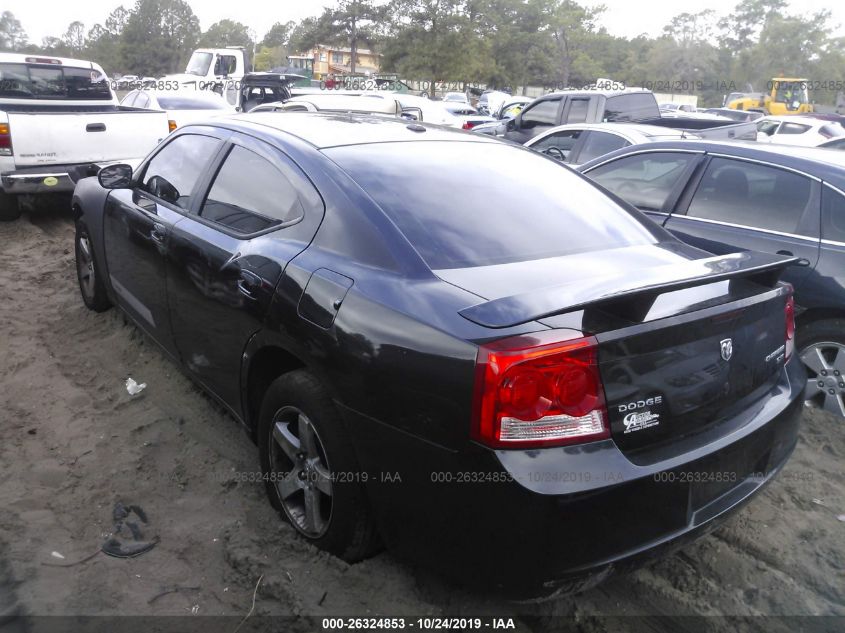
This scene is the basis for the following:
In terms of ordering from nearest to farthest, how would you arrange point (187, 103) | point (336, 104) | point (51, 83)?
point (51, 83) → point (336, 104) → point (187, 103)

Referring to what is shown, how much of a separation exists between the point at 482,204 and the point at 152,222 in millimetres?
1932

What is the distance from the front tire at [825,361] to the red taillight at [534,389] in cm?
253

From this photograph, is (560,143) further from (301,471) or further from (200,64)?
(200,64)

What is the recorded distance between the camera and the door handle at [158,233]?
372 cm

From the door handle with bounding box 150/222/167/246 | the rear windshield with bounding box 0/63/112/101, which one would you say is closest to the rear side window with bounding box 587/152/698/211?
the door handle with bounding box 150/222/167/246

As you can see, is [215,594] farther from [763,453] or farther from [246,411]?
[763,453]

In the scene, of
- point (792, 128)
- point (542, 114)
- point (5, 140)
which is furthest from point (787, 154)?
point (792, 128)

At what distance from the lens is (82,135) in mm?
7773

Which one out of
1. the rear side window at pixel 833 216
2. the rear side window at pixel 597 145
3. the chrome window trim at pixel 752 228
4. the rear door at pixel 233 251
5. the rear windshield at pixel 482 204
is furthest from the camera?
the rear side window at pixel 597 145

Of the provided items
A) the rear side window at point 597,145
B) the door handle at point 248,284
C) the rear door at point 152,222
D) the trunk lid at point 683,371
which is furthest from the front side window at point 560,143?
the trunk lid at point 683,371

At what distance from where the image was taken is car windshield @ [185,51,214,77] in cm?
2413

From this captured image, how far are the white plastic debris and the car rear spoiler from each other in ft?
9.19

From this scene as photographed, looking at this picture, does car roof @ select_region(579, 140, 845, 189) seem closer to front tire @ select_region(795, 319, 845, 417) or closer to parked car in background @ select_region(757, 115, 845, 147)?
front tire @ select_region(795, 319, 845, 417)

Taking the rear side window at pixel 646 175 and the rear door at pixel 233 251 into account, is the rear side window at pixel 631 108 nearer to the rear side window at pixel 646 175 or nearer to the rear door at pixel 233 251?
Result: the rear side window at pixel 646 175
